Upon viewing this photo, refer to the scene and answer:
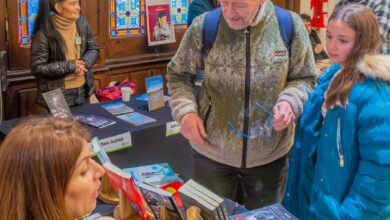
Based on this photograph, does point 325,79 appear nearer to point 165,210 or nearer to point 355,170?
point 355,170

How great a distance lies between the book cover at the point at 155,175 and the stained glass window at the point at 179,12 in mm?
3010

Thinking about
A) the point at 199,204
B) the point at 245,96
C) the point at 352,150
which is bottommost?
the point at 199,204

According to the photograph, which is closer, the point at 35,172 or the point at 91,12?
the point at 35,172

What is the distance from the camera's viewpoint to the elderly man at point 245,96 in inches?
71.0

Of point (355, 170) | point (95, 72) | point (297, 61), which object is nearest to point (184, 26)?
point (95, 72)

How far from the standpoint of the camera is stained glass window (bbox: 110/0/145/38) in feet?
14.9

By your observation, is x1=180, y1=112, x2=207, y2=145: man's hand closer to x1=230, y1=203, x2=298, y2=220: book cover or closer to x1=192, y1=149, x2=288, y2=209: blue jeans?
x1=192, y1=149, x2=288, y2=209: blue jeans

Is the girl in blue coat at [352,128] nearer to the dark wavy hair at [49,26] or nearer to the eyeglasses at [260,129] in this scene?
the eyeglasses at [260,129]

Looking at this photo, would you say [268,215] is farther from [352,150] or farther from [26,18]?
[26,18]

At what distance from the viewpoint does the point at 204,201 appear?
149 centimetres

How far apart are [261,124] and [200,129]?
0.23m

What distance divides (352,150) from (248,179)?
19.1 inches

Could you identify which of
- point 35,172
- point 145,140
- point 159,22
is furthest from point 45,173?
point 159,22

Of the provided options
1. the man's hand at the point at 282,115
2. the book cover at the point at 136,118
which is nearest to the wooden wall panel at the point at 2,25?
the book cover at the point at 136,118
